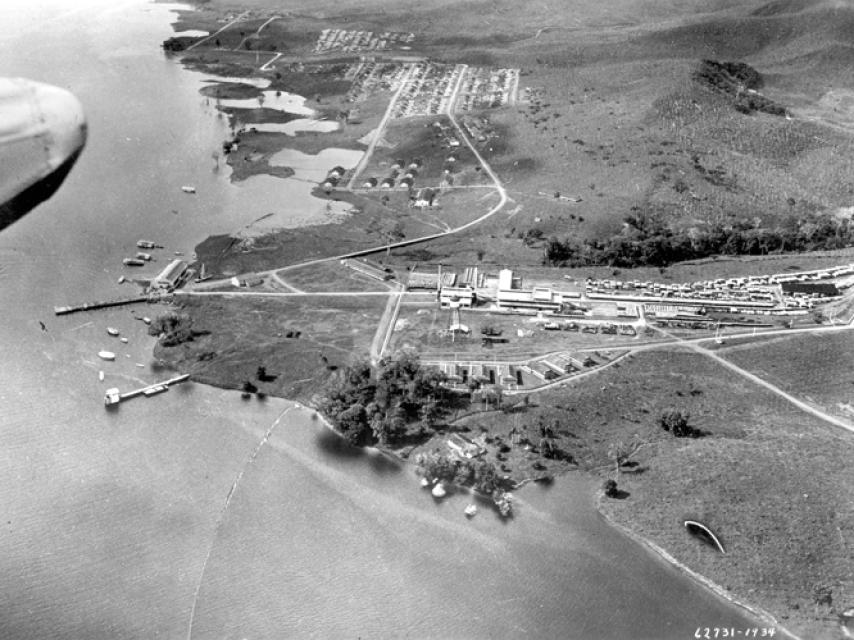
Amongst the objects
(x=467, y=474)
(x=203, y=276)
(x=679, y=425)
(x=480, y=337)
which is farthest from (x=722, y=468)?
(x=203, y=276)

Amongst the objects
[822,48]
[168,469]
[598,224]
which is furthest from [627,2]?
[168,469]

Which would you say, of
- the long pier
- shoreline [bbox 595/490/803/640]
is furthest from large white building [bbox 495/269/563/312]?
the long pier

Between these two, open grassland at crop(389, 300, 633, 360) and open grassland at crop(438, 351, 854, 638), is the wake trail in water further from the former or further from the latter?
open grassland at crop(438, 351, 854, 638)

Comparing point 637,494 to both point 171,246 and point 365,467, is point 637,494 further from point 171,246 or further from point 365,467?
point 171,246

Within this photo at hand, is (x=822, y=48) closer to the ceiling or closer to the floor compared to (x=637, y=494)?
closer to the ceiling

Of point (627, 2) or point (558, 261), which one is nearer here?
point (558, 261)

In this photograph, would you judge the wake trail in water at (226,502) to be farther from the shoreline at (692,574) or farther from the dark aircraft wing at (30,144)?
the dark aircraft wing at (30,144)

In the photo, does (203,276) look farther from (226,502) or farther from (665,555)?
(665,555)
